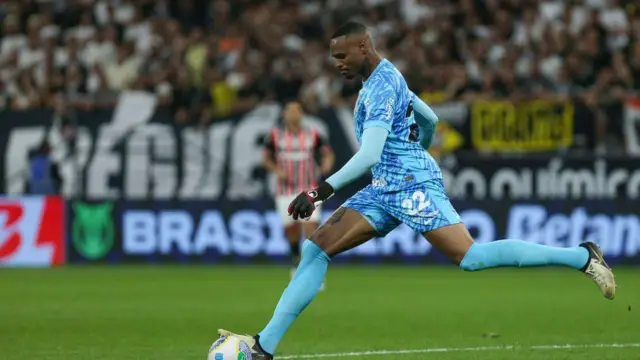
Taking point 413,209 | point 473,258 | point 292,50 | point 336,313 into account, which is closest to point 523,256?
point 473,258

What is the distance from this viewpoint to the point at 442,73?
1988 centimetres

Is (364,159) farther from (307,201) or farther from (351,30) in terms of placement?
(351,30)

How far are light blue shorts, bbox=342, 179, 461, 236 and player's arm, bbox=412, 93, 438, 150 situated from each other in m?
0.57

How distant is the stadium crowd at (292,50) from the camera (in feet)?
65.1

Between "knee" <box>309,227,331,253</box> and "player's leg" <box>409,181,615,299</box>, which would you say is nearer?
"player's leg" <box>409,181,615,299</box>

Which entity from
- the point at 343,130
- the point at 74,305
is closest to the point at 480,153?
the point at 343,130

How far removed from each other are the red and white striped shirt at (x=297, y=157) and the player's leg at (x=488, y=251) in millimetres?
8510

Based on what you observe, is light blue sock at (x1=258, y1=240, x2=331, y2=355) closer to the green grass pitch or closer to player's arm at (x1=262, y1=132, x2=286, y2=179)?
the green grass pitch

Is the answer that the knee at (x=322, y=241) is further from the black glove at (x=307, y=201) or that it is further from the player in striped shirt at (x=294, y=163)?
the player in striped shirt at (x=294, y=163)

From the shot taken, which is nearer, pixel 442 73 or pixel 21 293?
pixel 21 293

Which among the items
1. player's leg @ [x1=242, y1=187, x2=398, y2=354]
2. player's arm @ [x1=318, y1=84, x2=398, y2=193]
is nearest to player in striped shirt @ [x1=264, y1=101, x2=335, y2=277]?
player's leg @ [x1=242, y1=187, x2=398, y2=354]

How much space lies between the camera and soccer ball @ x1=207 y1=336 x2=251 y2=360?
7.43 meters

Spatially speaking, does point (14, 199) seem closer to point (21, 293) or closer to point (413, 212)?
point (21, 293)

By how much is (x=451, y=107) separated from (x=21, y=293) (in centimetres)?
753
